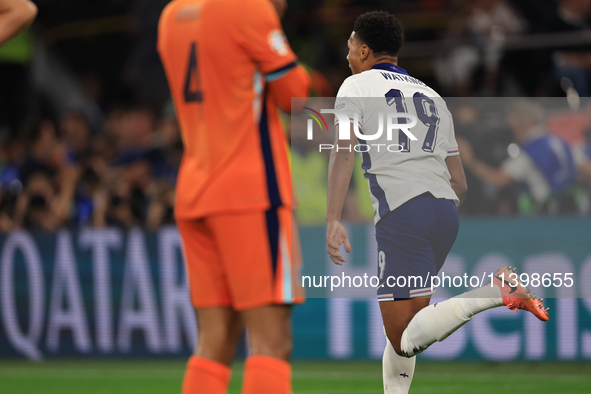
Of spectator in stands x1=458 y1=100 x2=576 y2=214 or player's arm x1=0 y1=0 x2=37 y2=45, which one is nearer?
player's arm x1=0 y1=0 x2=37 y2=45

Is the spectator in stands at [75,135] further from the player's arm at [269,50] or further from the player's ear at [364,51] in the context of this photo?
the player's arm at [269,50]

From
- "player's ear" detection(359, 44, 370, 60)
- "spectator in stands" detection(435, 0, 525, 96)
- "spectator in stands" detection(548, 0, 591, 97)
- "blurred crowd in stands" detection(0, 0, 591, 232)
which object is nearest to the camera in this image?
"player's ear" detection(359, 44, 370, 60)

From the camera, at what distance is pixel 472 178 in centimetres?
633

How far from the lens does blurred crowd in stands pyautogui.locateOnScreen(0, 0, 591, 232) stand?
6410mm

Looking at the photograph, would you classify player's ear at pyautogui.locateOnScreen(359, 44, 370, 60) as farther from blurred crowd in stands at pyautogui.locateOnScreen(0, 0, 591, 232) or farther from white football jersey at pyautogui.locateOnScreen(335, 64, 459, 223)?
blurred crowd in stands at pyautogui.locateOnScreen(0, 0, 591, 232)

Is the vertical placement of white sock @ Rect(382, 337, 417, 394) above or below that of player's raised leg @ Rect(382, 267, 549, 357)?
below

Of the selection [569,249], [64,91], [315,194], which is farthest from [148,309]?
[64,91]

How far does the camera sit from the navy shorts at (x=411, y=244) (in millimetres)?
3525

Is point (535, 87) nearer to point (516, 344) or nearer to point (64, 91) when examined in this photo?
point (516, 344)

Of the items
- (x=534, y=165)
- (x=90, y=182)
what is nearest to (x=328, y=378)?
(x=534, y=165)

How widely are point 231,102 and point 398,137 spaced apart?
828 millimetres

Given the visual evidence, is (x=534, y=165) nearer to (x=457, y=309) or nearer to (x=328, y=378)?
(x=328, y=378)

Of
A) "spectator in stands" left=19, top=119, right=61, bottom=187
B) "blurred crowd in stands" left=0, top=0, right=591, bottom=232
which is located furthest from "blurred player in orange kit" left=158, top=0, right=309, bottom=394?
"spectator in stands" left=19, top=119, right=61, bottom=187

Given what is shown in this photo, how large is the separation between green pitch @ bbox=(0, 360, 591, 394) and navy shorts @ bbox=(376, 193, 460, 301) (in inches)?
99.2
